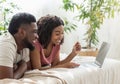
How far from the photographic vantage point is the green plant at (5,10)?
264 cm

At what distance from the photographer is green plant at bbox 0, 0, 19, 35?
8.67 ft

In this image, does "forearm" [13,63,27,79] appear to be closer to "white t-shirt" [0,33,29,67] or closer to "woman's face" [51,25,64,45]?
"white t-shirt" [0,33,29,67]

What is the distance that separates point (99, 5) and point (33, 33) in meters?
1.58

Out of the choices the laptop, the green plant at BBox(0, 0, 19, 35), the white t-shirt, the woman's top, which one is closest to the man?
the white t-shirt

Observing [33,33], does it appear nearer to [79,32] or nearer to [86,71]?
[86,71]

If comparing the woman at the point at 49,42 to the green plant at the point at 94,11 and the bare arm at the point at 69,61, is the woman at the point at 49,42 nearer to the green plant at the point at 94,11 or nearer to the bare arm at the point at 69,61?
the bare arm at the point at 69,61

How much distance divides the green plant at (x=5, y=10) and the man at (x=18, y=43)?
106 centimetres

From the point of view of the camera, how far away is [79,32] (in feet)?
11.2

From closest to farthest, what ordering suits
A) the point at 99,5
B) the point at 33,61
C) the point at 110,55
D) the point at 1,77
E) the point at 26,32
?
the point at 1,77 → the point at 26,32 → the point at 33,61 → the point at 99,5 → the point at 110,55

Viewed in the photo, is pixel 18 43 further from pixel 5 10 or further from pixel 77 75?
pixel 5 10

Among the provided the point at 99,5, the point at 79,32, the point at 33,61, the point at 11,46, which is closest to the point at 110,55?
the point at 79,32

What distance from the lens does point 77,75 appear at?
1627 mm

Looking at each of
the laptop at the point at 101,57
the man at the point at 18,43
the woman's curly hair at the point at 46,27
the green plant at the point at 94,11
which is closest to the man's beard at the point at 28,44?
the man at the point at 18,43

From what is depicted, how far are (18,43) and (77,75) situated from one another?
0.44m
